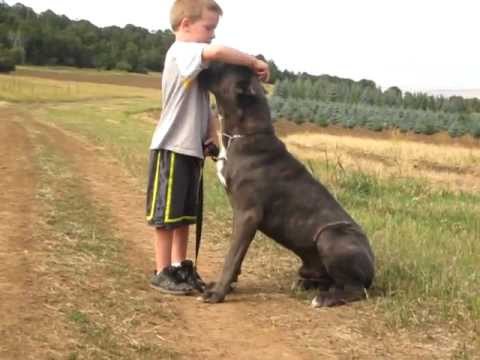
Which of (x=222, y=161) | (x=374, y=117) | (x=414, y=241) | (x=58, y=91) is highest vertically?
(x=222, y=161)

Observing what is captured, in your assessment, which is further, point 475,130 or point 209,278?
point 475,130

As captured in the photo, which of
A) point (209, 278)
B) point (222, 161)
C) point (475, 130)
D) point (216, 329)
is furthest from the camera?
point (475, 130)

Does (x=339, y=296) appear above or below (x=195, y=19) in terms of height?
below

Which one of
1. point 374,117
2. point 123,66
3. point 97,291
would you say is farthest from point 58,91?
point 97,291

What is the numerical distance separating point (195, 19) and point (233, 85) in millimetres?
536

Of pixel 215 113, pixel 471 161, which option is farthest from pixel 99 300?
pixel 471 161

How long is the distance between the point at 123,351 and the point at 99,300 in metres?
0.96

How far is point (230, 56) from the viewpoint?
5.18 meters

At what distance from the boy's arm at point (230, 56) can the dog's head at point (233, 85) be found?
2.8 inches

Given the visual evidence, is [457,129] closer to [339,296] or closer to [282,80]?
[282,80]

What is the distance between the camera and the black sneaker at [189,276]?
→ 18.4ft

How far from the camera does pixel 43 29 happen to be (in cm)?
10775

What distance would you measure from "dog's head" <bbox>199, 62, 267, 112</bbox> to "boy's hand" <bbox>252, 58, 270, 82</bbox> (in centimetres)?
4

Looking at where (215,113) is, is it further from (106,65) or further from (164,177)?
(106,65)
